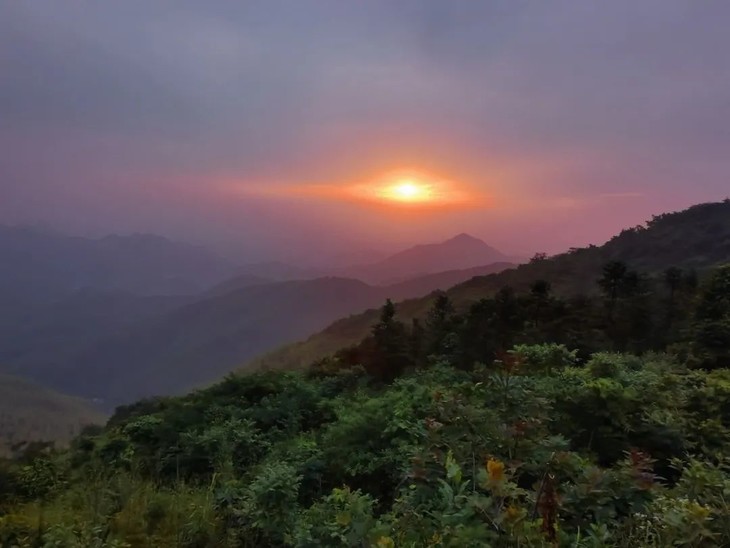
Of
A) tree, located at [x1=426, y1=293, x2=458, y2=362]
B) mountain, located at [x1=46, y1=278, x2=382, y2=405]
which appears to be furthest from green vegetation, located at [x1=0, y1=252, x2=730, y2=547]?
mountain, located at [x1=46, y1=278, x2=382, y2=405]

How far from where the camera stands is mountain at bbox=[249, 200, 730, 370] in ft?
105

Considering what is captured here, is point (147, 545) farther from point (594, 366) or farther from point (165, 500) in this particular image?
point (594, 366)


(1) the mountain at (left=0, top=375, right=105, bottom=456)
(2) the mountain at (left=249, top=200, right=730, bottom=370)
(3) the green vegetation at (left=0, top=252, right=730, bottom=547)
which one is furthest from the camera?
(1) the mountain at (left=0, top=375, right=105, bottom=456)

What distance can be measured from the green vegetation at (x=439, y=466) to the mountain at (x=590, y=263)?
21.7 meters

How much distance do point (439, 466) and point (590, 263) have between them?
37.3 metres

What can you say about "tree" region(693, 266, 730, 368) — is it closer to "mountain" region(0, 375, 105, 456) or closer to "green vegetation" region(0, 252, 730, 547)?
"green vegetation" region(0, 252, 730, 547)

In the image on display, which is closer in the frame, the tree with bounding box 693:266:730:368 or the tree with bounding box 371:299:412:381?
the tree with bounding box 693:266:730:368

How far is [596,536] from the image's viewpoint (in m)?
2.13

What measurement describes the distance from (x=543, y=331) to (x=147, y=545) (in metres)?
9.72

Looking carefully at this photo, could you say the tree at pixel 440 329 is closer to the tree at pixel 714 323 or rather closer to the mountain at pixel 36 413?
the tree at pixel 714 323

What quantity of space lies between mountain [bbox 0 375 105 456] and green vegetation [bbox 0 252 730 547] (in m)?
60.5

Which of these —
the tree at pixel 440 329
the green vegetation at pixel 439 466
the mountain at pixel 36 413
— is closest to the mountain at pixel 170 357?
the mountain at pixel 36 413

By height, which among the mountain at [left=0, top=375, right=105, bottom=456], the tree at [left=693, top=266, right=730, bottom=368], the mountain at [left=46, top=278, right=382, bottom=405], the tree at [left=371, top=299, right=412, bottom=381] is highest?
the tree at [left=693, top=266, right=730, bottom=368]

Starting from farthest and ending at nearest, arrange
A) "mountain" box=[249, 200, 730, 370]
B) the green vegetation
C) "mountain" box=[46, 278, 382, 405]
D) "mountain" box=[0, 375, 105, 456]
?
1. "mountain" box=[46, 278, 382, 405]
2. "mountain" box=[0, 375, 105, 456]
3. "mountain" box=[249, 200, 730, 370]
4. the green vegetation
